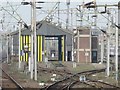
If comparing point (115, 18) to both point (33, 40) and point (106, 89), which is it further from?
point (106, 89)

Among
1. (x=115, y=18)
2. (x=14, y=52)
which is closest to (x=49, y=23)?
(x=14, y=52)

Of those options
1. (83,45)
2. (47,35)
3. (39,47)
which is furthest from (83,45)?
(39,47)

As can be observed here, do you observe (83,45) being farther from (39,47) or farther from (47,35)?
(39,47)

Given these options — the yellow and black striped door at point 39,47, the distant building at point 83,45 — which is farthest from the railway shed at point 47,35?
the distant building at point 83,45

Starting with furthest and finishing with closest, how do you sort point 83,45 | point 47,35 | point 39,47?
1. point 83,45
2. point 47,35
3. point 39,47

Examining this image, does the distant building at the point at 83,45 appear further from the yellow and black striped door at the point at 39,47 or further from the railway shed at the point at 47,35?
the yellow and black striped door at the point at 39,47

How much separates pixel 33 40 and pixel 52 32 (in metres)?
22.0

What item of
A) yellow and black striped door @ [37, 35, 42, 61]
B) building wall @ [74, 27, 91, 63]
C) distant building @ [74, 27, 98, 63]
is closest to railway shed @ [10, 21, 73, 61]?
yellow and black striped door @ [37, 35, 42, 61]

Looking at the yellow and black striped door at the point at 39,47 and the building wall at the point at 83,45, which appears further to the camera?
the building wall at the point at 83,45

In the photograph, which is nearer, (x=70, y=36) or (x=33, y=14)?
→ (x=33, y=14)

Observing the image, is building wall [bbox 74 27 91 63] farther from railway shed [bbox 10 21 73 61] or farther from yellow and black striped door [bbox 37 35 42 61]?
yellow and black striped door [bbox 37 35 42 61]

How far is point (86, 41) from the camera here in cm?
4753

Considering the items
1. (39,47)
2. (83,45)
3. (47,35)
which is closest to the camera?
(39,47)

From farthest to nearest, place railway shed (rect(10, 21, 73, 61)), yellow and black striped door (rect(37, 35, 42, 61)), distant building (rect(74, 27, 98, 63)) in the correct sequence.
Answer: distant building (rect(74, 27, 98, 63)) < railway shed (rect(10, 21, 73, 61)) < yellow and black striped door (rect(37, 35, 42, 61))
